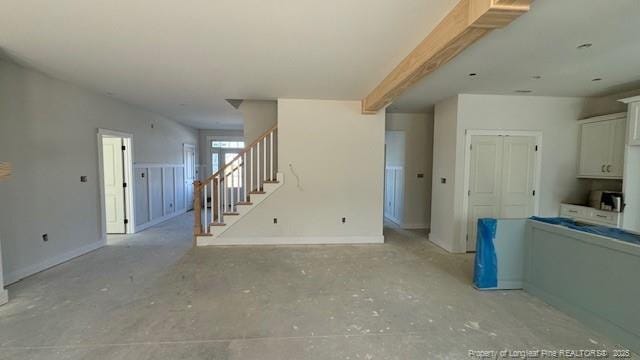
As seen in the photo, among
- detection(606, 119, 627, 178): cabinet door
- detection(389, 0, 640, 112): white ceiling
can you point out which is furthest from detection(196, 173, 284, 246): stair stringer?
detection(606, 119, 627, 178): cabinet door

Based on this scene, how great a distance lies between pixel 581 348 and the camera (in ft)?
7.04

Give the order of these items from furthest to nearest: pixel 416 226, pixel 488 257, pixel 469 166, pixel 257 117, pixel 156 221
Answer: pixel 156 221 < pixel 416 226 < pixel 257 117 < pixel 469 166 < pixel 488 257

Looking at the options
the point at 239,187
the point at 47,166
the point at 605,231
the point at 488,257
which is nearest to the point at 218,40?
the point at 239,187

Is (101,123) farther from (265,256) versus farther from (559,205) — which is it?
(559,205)

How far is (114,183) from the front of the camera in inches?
213

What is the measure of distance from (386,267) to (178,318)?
2.58m

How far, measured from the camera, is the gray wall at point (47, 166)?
3209 millimetres

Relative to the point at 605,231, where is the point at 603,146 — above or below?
above

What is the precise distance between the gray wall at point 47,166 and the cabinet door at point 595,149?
7838 millimetres

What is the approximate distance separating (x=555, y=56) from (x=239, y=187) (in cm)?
463

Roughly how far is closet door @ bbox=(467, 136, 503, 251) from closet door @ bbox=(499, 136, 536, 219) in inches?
3.6

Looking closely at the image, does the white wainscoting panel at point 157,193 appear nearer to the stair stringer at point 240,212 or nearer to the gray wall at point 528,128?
the stair stringer at point 240,212

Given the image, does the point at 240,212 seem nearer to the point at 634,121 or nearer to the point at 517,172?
the point at 517,172

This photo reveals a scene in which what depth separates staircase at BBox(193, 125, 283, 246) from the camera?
15.7 feet
